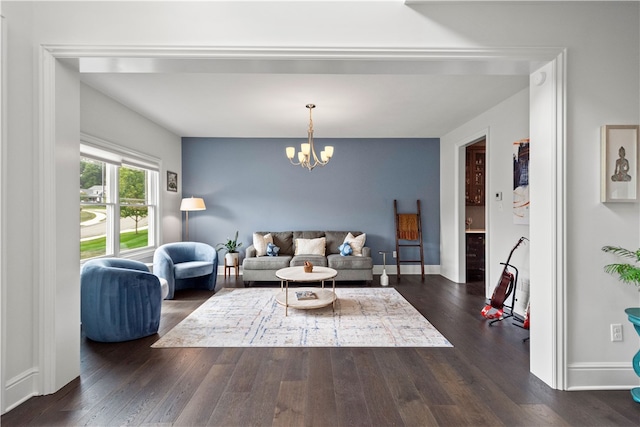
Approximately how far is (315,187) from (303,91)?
265cm

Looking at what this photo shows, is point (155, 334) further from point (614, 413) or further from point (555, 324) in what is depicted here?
point (614, 413)

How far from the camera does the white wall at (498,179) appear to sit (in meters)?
3.82

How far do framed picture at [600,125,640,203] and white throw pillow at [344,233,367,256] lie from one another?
12.6 feet

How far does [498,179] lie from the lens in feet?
13.9

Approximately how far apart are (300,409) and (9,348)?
183 centimetres

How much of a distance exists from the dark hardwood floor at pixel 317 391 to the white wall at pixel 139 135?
2514 mm

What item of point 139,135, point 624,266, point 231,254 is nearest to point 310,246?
point 231,254

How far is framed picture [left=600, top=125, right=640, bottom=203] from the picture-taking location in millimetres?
2162

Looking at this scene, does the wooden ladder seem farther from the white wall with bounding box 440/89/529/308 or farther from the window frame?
the window frame

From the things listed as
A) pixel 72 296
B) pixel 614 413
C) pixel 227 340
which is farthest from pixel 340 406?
pixel 72 296

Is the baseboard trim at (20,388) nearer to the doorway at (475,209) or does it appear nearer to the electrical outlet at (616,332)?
the electrical outlet at (616,332)

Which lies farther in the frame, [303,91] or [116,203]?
[116,203]

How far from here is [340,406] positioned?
6.48ft

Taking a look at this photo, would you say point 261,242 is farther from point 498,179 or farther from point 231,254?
point 498,179
